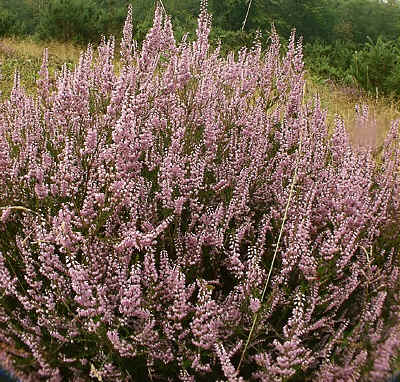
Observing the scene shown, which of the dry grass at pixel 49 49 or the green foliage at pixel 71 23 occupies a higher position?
the green foliage at pixel 71 23

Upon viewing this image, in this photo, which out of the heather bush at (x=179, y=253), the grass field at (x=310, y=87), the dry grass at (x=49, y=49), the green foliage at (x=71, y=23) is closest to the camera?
the heather bush at (x=179, y=253)

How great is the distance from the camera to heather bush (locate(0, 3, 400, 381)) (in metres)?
1.60

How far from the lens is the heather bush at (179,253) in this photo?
1.60 metres

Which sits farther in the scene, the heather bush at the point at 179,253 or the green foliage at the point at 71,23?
the green foliage at the point at 71,23

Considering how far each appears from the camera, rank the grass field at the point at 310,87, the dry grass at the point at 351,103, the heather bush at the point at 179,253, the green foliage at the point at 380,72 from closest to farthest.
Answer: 1. the heather bush at the point at 179,253
2. the dry grass at the point at 351,103
3. the grass field at the point at 310,87
4. the green foliage at the point at 380,72

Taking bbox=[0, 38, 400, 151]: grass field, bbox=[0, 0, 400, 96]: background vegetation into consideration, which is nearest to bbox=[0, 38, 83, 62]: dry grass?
bbox=[0, 38, 400, 151]: grass field

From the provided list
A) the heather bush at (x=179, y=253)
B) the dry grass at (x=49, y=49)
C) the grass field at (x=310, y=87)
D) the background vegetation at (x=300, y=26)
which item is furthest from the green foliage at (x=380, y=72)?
the heather bush at (x=179, y=253)

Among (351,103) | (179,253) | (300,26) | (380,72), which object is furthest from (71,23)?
(179,253)

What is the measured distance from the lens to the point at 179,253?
71.9 inches

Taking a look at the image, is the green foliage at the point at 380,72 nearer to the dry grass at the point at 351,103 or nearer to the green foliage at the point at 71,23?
Result: the dry grass at the point at 351,103

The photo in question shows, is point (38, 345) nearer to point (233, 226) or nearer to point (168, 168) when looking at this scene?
point (168, 168)

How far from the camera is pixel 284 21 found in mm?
14188

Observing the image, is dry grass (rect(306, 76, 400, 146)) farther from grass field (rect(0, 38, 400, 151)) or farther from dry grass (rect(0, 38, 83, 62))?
dry grass (rect(0, 38, 83, 62))

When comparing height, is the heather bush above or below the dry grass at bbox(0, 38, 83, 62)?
above
